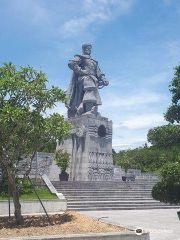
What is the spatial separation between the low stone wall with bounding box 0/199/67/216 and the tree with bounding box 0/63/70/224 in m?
4.76

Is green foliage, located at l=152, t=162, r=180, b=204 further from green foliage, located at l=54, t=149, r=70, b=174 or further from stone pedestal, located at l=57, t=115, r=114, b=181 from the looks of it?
green foliage, located at l=54, t=149, r=70, b=174

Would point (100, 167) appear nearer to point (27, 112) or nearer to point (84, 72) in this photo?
point (84, 72)

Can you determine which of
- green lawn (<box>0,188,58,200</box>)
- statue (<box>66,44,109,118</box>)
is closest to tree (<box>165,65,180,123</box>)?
statue (<box>66,44,109,118</box>)

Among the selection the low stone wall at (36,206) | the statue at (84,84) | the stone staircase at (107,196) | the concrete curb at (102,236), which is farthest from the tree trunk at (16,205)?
the statue at (84,84)

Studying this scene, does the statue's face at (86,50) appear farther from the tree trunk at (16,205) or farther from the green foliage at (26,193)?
the tree trunk at (16,205)

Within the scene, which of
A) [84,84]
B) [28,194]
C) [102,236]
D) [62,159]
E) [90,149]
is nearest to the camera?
[102,236]

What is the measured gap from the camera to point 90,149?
2483cm

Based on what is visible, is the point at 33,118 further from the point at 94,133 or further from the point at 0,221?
the point at 94,133

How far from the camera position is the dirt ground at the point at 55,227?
816 centimetres

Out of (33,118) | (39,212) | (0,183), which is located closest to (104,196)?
(39,212)

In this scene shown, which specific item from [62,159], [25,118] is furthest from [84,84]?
[25,118]

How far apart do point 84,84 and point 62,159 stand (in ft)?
23.5

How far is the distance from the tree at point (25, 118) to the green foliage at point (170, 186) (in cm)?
371

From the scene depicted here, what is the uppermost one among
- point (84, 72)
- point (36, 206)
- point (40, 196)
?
point (84, 72)
